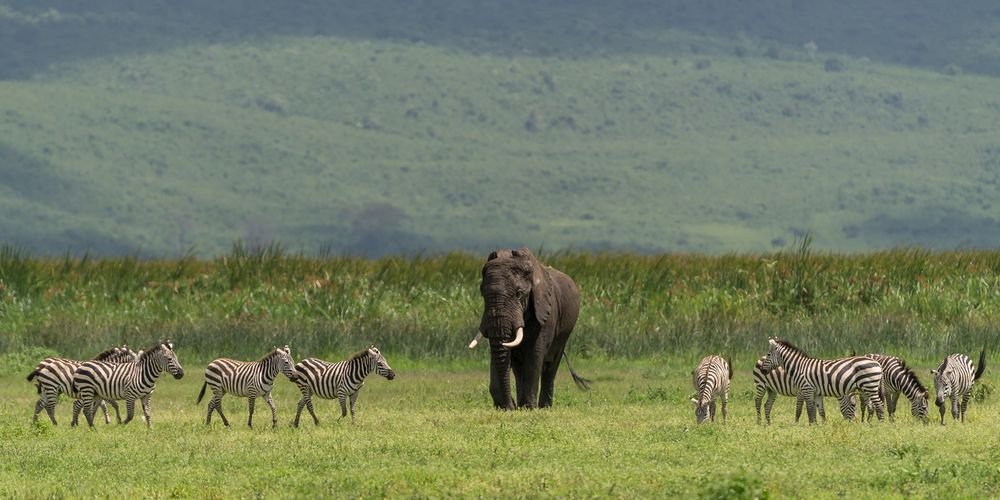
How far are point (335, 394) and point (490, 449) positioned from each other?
4.12 meters

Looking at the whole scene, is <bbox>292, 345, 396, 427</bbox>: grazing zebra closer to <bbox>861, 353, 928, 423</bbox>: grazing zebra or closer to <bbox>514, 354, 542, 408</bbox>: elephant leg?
<bbox>514, 354, 542, 408</bbox>: elephant leg

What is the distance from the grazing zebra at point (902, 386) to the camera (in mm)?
22984

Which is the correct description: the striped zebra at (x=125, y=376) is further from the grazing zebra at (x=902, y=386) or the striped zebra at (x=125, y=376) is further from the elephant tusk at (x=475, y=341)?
the grazing zebra at (x=902, y=386)

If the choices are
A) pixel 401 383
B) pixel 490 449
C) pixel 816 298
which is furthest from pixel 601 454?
pixel 816 298

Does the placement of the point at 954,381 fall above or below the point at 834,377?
above

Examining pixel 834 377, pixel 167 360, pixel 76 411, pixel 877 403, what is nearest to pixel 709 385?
pixel 834 377

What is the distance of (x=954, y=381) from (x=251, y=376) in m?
9.49

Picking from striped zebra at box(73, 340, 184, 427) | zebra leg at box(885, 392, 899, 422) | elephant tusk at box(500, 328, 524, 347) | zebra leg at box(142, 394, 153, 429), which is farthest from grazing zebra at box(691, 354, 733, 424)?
zebra leg at box(142, 394, 153, 429)

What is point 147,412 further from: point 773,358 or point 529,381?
point 773,358

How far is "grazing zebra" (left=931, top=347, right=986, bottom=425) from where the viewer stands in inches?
877

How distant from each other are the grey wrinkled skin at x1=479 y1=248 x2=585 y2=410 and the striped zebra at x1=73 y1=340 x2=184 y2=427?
4.82 m

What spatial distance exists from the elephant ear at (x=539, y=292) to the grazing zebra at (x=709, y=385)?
349cm

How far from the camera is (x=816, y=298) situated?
43.8 m

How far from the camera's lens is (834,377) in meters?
22.4
